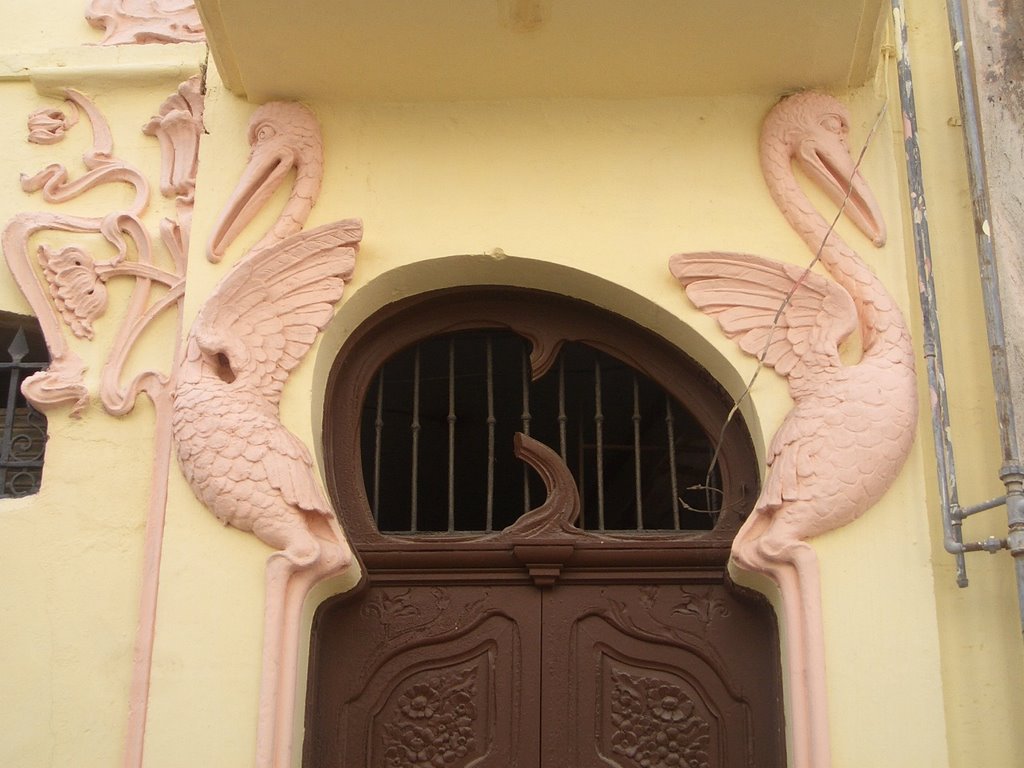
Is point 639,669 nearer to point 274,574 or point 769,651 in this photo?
point 769,651

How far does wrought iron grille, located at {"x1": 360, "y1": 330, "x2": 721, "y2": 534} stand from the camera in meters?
5.13

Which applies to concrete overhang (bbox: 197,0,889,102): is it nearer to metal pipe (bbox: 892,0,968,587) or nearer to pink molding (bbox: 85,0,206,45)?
metal pipe (bbox: 892,0,968,587)

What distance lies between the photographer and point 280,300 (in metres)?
4.95

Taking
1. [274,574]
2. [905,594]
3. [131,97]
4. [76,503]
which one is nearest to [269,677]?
[274,574]

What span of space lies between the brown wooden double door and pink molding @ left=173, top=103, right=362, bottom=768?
29cm

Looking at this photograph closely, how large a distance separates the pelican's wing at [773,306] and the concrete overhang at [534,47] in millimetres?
724

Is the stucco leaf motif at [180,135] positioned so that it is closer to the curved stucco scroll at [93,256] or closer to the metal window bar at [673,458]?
the curved stucco scroll at [93,256]

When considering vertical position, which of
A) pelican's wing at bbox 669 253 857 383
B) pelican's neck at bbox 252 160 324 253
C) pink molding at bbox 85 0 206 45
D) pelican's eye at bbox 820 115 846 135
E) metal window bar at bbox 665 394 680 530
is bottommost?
metal window bar at bbox 665 394 680 530

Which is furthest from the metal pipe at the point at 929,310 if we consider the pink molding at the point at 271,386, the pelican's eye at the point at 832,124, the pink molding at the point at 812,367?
the pink molding at the point at 271,386

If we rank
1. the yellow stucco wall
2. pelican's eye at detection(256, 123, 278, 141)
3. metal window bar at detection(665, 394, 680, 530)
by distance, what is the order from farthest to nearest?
1. pelican's eye at detection(256, 123, 278, 141)
2. metal window bar at detection(665, 394, 680, 530)
3. the yellow stucco wall

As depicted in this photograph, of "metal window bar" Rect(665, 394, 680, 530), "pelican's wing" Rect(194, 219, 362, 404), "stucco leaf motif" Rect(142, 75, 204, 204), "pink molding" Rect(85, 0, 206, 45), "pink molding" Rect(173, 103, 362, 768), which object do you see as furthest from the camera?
"pink molding" Rect(85, 0, 206, 45)

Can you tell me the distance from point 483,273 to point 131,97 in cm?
160

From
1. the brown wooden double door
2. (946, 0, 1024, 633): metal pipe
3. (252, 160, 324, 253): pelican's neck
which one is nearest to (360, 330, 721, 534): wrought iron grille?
the brown wooden double door

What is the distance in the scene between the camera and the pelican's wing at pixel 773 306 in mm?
4750
